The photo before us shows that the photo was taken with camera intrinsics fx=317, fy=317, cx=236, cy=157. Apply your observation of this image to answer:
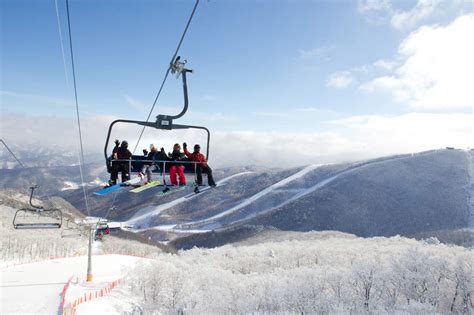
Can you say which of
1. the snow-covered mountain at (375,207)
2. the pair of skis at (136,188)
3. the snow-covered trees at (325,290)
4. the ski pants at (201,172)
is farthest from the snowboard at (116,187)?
the snow-covered mountain at (375,207)

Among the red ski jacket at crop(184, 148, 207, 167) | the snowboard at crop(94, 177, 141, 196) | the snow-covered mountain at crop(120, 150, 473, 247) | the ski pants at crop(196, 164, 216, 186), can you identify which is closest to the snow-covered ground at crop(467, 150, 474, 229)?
the snow-covered mountain at crop(120, 150, 473, 247)

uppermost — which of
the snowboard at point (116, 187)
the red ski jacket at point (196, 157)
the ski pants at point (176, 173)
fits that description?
the red ski jacket at point (196, 157)

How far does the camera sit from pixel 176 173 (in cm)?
1527

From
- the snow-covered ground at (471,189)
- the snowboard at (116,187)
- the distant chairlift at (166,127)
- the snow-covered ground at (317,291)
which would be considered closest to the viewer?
the distant chairlift at (166,127)

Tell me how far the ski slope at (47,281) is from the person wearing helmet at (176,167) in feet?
109

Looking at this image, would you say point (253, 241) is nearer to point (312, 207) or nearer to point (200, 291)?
point (312, 207)

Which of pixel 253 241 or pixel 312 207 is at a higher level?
pixel 312 207

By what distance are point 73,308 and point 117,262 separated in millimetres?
37729

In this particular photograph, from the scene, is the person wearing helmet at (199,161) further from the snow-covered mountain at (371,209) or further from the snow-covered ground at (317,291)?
the snow-covered mountain at (371,209)

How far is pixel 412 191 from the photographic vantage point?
575ft

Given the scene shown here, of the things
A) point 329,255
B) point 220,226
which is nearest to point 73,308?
point 329,255

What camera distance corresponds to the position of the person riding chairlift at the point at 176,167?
14906 mm

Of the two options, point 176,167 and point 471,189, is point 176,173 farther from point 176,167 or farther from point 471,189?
point 471,189

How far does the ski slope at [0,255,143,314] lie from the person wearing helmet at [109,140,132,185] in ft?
107
